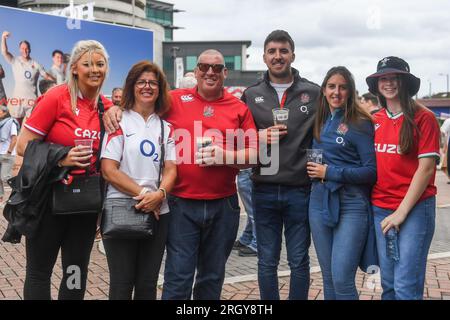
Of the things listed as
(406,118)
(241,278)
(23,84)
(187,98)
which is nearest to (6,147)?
(23,84)

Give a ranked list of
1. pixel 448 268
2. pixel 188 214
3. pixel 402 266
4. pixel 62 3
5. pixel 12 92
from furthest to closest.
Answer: pixel 62 3, pixel 12 92, pixel 448 268, pixel 188 214, pixel 402 266

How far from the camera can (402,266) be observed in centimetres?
314

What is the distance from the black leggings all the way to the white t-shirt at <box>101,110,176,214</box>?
0.99ft

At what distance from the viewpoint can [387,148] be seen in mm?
3188

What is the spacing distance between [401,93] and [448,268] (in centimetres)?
329

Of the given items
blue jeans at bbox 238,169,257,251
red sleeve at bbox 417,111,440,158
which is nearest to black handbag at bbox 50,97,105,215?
red sleeve at bbox 417,111,440,158

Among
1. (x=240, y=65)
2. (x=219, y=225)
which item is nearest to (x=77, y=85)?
(x=219, y=225)

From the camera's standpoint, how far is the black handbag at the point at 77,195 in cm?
311

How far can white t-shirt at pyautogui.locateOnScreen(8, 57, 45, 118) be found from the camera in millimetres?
12359

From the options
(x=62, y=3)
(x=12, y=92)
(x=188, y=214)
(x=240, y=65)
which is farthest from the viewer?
(x=240, y=65)

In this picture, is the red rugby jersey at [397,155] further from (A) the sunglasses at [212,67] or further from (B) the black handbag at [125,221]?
(B) the black handbag at [125,221]

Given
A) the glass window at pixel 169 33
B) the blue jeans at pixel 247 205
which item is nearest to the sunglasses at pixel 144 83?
the blue jeans at pixel 247 205
